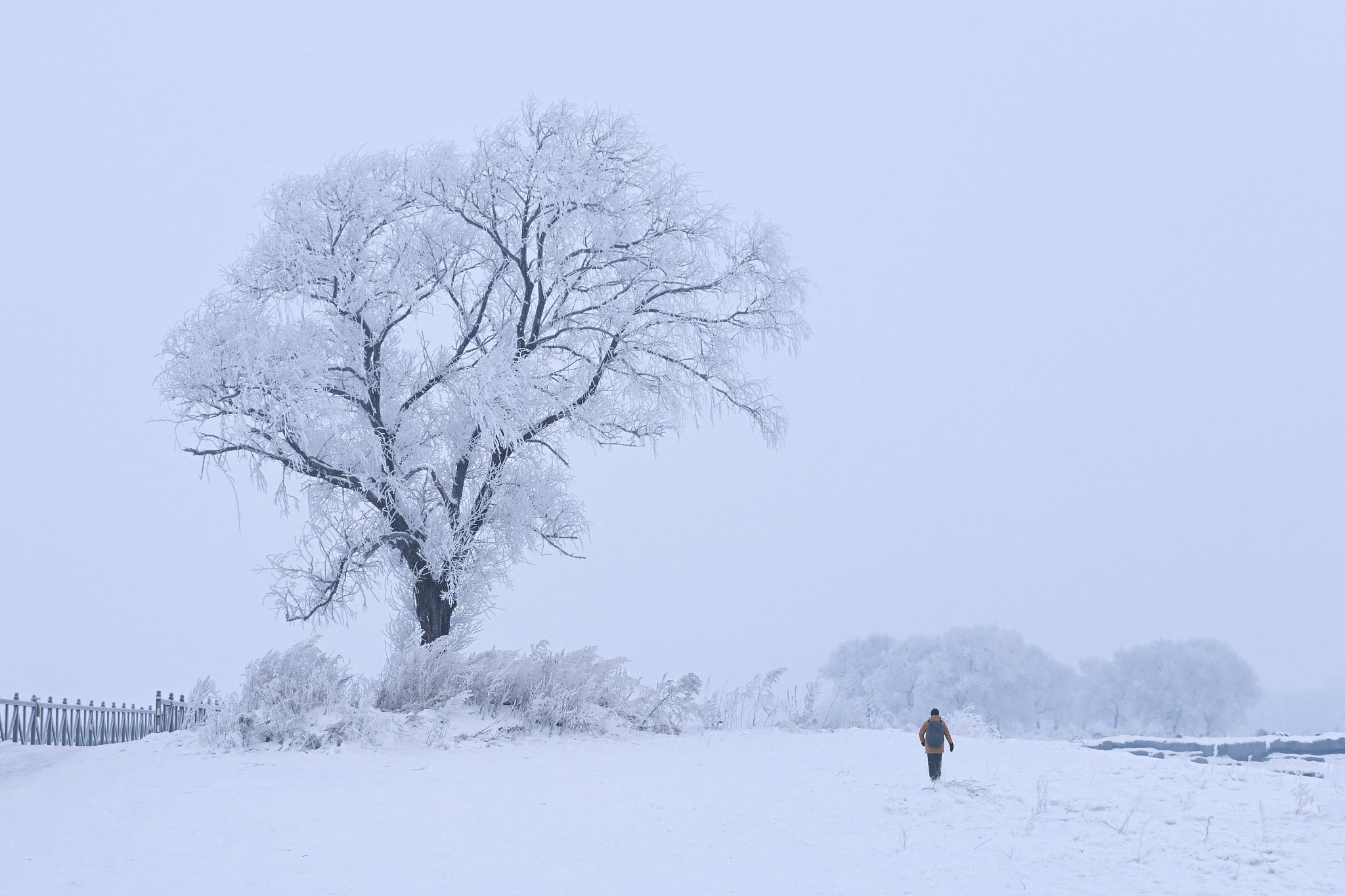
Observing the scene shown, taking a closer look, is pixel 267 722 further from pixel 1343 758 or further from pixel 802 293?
pixel 1343 758

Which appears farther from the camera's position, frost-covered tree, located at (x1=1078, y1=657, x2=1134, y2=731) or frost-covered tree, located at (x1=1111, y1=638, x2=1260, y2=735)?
frost-covered tree, located at (x1=1078, y1=657, x2=1134, y2=731)

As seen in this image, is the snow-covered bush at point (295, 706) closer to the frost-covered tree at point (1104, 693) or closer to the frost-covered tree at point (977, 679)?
the frost-covered tree at point (977, 679)

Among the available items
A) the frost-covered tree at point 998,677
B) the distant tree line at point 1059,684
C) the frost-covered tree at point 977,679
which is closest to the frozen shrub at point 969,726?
the distant tree line at point 1059,684

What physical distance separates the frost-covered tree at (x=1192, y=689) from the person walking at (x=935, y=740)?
107ft

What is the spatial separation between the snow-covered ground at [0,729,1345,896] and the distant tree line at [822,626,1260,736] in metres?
28.2

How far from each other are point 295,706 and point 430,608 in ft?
16.3

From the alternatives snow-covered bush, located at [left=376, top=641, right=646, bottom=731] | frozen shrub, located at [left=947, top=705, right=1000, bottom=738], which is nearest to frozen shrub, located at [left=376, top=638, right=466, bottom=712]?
snow-covered bush, located at [left=376, top=641, right=646, bottom=731]

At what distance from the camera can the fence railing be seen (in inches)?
844

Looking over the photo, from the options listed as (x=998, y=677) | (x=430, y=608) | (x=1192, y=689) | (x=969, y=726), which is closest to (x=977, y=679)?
(x=998, y=677)

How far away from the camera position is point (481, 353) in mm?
18328

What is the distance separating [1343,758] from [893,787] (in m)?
8.38

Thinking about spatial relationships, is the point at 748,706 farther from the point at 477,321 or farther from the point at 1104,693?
the point at 1104,693

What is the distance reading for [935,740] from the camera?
36.3 ft

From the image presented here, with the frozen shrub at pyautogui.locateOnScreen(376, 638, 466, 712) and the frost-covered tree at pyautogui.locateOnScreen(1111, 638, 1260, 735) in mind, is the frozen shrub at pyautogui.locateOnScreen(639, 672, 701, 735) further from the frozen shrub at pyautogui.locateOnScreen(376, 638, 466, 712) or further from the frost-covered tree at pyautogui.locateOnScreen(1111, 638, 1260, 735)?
the frost-covered tree at pyautogui.locateOnScreen(1111, 638, 1260, 735)
